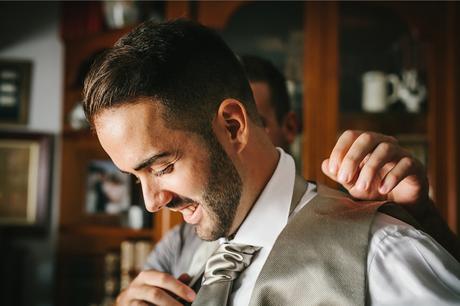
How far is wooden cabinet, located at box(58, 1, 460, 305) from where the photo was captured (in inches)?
95.0

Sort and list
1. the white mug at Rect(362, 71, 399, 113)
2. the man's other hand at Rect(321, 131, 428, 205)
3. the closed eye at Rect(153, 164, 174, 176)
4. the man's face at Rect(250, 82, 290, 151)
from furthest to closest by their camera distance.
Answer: the white mug at Rect(362, 71, 399, 113), the man's face at Rect(250, 82, 290, 151), the closed eye at Rect(153, 164, 174, 176), the man's other hand at Rect(321, 131, 428, 205)

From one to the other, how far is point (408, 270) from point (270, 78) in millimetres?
1058

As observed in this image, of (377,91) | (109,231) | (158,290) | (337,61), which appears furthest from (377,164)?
(109,231)

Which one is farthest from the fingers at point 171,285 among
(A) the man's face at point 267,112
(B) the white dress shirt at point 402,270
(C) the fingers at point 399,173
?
(A) the man's face at point 267,112

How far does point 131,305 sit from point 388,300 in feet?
1.84

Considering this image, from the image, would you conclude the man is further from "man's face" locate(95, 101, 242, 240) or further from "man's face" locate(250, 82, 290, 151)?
"man's face" locate(95, 101, 242, 240)

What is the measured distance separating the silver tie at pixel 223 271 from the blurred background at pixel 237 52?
1.32m

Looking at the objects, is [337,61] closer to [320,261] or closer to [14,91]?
[320,261]

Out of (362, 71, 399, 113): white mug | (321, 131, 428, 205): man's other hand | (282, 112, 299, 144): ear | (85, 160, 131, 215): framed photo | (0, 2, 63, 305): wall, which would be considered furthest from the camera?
(0, 2, 63, 305): wall

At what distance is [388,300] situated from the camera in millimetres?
780

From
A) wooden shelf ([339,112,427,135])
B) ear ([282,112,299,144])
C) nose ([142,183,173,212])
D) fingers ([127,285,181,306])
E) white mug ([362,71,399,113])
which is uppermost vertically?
white mug ([362,71,399,113])

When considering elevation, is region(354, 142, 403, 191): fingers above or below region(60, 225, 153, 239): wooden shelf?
above

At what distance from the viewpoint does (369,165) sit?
86 centimetres

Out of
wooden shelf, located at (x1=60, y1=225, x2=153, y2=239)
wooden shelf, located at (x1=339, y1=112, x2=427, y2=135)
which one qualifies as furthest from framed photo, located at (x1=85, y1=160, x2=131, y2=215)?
wooden shelf, located at (x1=339, y1=112, x2=427, y2=135)
